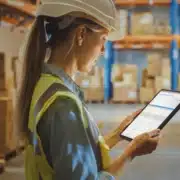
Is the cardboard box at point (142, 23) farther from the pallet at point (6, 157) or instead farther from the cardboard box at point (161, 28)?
the pallet at point (6, 157)

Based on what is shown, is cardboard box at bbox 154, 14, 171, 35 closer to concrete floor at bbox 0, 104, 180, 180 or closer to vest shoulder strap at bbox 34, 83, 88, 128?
concrete floor at bbox 0, 104, 180, 180

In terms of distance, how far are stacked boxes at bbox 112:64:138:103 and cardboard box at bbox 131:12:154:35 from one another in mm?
813

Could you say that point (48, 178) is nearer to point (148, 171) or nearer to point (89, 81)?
point (148, 171)

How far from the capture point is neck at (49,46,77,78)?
3.59 feet

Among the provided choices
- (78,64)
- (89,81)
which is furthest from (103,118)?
(78,64)

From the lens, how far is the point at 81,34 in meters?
1.07

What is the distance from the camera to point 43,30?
43.0 inches

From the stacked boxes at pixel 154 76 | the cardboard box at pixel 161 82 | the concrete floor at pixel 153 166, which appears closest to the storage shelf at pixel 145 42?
the stacked boxes at pixel 154 76

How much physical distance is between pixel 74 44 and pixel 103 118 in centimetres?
583

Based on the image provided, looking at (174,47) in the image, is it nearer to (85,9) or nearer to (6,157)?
(6,157)

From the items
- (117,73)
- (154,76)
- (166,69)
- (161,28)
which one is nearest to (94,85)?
(117,73)

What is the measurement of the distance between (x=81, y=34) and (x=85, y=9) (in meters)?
0.07

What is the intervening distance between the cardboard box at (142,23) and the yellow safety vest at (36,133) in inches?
341

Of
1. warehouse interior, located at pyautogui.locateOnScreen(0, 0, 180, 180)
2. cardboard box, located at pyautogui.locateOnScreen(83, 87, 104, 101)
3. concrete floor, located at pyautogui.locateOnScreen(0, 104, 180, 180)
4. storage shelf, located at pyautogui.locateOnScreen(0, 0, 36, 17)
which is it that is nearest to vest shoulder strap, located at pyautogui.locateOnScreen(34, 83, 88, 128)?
concrete floor, located at pyautogui.locateOnScreen(0, 104, 180, 180)
